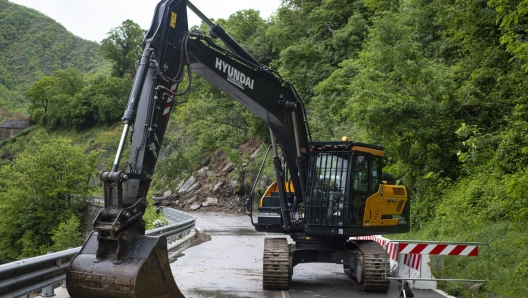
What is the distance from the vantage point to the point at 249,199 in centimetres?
1365

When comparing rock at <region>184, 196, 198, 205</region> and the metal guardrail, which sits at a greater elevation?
the metal guardrail

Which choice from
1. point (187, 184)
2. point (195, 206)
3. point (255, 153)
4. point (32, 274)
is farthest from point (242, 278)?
point (187, 184)

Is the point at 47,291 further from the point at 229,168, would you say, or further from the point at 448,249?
the point at 229,168

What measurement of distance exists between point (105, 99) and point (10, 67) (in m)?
108

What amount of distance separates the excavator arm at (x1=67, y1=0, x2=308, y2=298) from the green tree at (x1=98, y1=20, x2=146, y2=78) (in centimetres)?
10874

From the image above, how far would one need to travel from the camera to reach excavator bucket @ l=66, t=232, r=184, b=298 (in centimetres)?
717

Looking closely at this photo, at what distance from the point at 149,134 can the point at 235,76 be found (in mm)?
2555

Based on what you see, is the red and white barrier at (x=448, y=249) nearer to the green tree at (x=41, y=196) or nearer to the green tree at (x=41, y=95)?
the green tree at (x=41, y=196)

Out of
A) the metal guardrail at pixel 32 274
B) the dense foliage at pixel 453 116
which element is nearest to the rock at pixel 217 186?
the dense foliage at pixel 453 116

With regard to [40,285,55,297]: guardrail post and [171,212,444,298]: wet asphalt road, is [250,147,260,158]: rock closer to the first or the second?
[171,212,444,298]: wet asphalt road

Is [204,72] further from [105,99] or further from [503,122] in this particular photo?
[105,99]

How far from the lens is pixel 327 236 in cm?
1213

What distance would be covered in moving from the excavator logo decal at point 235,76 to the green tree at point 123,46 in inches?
4279

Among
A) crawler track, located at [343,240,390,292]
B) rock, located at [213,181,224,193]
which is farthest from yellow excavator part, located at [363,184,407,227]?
rock, located at [213,181,224,193]
